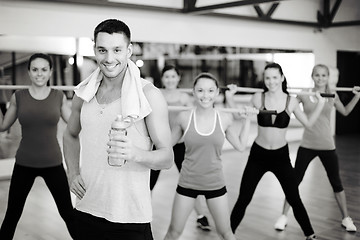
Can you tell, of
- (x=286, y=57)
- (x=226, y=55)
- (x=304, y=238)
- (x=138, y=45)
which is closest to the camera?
(x=304, y=238)

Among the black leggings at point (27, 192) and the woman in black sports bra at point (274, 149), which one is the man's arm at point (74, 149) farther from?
the woman in black sports bra at point (274, 149)

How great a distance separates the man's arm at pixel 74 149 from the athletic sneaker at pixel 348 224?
2692 millimetres

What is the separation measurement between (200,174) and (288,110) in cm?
98

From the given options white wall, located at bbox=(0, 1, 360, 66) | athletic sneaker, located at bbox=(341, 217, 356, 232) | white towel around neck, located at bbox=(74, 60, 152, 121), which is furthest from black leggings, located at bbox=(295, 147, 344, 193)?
white wall, located at bbox=(0, 1, 360, 66)

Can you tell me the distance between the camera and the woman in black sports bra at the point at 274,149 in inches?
126

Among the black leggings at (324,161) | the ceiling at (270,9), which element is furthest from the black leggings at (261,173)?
the ceiling at (270,9)

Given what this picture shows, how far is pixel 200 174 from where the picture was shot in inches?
108

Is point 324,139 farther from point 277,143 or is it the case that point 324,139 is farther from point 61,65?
point 61,65

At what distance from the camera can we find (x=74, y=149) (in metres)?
1.89

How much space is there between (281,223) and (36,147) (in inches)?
82.9

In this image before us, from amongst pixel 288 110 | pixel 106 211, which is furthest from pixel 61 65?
pixel 106 211

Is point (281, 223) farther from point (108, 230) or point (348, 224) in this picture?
point (108, 230)

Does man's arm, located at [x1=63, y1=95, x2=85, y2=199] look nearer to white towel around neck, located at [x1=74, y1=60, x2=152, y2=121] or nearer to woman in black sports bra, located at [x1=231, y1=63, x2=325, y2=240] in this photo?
white towel around neck, located at [x1=74, y1=60, x2=152, y2=121]

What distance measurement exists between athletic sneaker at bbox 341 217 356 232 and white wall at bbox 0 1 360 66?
4.13 m
